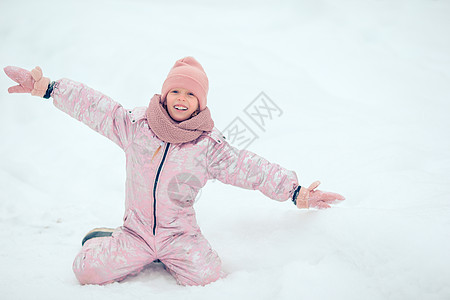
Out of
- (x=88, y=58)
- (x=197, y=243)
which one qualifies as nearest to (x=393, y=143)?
(x=197, y=243)

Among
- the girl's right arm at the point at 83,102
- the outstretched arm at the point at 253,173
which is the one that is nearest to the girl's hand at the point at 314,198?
the outstretched arm at the point at 253,173

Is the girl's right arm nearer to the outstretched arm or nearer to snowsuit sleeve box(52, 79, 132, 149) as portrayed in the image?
snowsuit sleeve box(52, 79, 132, 149)

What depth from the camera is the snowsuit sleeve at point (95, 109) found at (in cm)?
119

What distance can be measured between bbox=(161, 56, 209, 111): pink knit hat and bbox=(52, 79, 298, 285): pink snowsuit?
4.7 inches

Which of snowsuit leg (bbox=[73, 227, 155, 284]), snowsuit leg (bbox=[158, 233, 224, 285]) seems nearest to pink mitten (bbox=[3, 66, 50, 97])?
snowsuit leg (bbox=[73, 227, 155, 284])

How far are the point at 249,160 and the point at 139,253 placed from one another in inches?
18.6

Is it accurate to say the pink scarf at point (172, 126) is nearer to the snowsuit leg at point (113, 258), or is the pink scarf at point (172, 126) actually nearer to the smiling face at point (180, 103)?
the smiling face at point (180, 103)

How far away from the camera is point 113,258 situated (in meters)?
1.15

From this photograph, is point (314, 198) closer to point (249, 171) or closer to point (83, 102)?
point (249, 171)

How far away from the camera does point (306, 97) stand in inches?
89.0

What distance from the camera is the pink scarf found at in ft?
3.65

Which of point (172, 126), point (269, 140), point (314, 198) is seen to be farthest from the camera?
point (269, 140)

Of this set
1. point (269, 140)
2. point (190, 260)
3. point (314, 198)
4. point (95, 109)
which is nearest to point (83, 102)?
point (95, 109)

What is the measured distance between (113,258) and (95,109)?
49 centimetres
